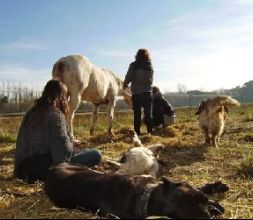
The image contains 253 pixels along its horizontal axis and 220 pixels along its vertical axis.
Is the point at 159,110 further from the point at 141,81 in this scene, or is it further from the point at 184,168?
the point at 184,168

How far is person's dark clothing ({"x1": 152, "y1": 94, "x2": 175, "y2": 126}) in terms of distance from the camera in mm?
14289

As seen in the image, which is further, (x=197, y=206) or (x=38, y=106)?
(x=38, y=106)

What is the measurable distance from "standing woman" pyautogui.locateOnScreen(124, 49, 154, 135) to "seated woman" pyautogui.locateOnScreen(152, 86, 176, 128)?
63.6 inches

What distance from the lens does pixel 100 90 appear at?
511 inches

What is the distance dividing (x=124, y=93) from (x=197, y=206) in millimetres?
11297

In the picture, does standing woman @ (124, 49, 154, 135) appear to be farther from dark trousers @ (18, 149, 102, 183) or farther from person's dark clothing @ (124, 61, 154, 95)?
dark trousers @ (18, 149, 102, 183)

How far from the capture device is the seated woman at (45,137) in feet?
21.1

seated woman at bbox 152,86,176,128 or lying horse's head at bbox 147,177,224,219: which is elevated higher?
seated woman at bbox 152,86,176,128

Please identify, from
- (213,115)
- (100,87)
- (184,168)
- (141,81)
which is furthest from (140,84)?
(184,168)

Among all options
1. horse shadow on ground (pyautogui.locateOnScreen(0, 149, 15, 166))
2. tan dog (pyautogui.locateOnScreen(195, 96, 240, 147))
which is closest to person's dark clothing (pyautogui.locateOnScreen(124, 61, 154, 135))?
tan dog (pyautogui.locateOnScreen(195, 96, 240, 147))

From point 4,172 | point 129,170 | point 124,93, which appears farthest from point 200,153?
point 124,93

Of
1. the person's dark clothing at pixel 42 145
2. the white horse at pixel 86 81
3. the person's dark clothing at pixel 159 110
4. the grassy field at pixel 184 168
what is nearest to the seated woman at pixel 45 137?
the person's dark clothing at pixel 42 145

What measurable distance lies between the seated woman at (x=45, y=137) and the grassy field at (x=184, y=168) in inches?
11.1

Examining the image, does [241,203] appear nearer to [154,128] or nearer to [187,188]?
[187,188]
